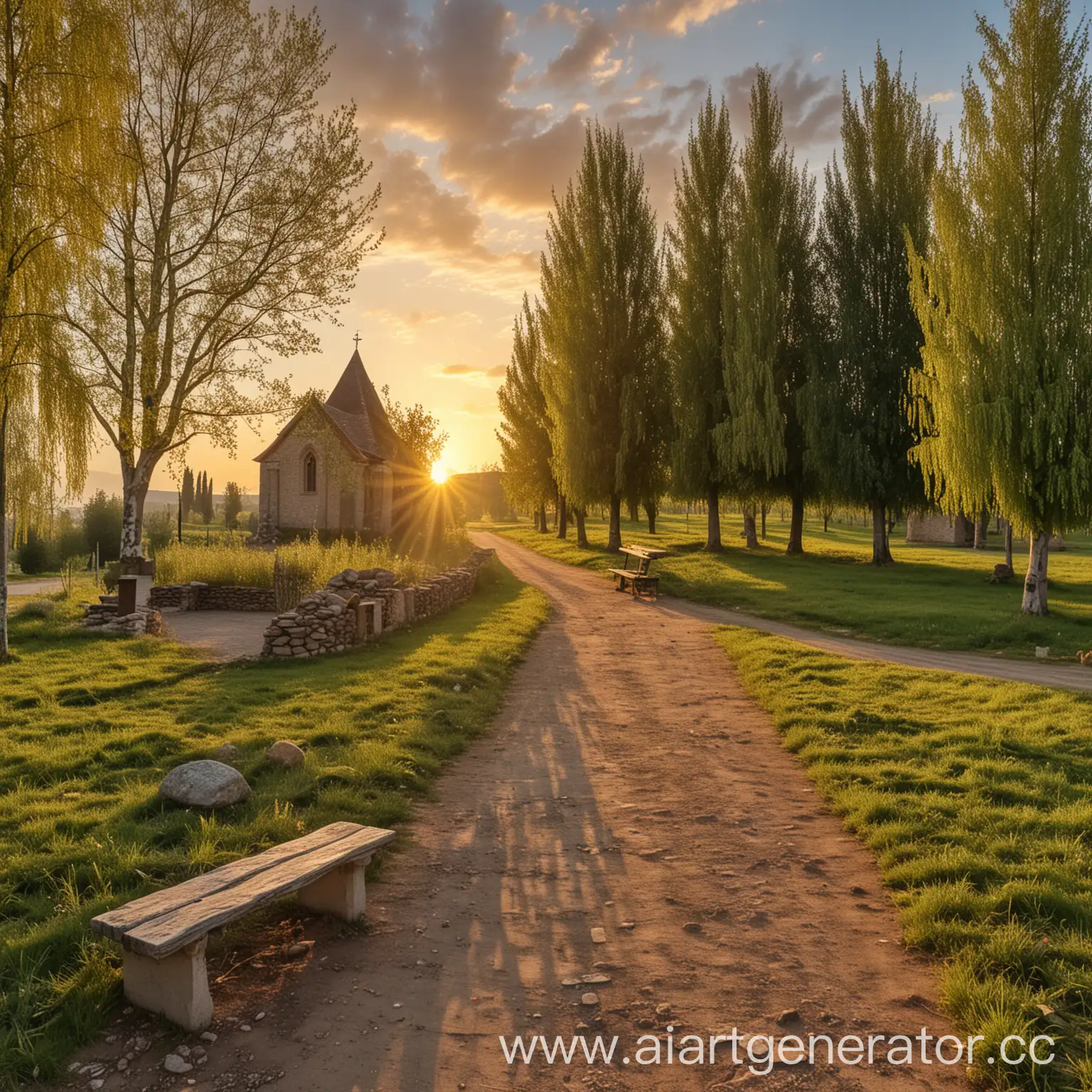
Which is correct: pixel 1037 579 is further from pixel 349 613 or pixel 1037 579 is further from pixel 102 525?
pixel 102 525

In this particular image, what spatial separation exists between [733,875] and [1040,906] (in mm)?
1796

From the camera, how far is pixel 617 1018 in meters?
3.49

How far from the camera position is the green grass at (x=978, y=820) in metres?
3.50

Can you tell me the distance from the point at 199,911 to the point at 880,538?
26960 mm

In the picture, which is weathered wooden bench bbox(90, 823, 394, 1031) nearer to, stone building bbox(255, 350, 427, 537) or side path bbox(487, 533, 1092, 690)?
side path bbox(487, 533, 1092, 690)

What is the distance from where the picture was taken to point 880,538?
26.5 metres

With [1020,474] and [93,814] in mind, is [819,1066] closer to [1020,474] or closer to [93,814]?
[93,814]

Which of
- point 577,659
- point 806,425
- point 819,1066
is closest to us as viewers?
point 819,1066

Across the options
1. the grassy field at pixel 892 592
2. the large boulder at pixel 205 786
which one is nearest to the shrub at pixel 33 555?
the grassy field at pixel 892 592

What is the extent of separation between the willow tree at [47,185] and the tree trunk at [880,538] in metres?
24.4

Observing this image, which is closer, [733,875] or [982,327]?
[733,875]

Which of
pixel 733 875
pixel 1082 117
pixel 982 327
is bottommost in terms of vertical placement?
pixel 733 875

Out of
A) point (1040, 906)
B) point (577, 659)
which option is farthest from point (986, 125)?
point (1040, 906)

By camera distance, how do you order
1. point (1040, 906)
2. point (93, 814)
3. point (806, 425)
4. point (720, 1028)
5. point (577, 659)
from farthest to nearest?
point (806, 425), point (577, 659), point (93, 814), point (1040, 906), point (720, 1028)
